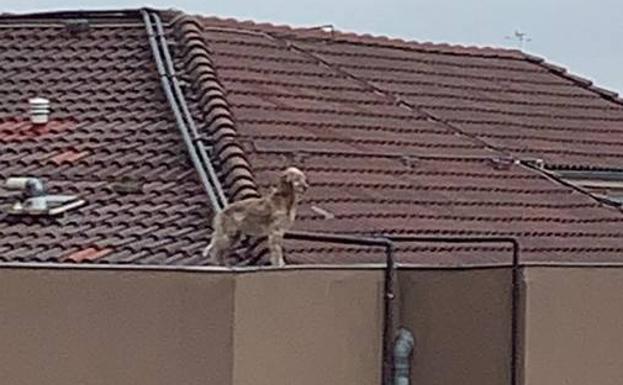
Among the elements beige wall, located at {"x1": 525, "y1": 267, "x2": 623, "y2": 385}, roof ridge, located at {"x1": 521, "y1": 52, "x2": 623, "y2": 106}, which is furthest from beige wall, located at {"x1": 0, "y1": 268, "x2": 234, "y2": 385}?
roof ridge, located at {"x1": 521, "y1": 52, "x2": 623, "y2": 106}

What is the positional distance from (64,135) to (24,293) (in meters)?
5.98

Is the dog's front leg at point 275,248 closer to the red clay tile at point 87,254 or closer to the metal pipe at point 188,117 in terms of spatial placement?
the metal pipe at point 188,117

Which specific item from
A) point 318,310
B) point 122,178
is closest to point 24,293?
point 318,310

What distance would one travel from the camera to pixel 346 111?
2005 centimetres

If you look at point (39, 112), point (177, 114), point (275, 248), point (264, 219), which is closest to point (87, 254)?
point (264, 219)

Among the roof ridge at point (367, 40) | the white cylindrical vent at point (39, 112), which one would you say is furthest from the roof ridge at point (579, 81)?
the white cylindrical vent at point (39, 112)

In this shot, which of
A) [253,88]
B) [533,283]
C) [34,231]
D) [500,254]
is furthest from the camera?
[253,88]

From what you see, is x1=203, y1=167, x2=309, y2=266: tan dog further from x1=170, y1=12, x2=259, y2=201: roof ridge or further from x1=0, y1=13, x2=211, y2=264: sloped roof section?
x1=170, y1=12, x2=259, y2=201: roof ridge

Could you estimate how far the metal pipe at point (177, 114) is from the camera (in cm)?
1583

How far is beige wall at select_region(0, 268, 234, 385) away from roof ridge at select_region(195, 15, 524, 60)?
936cm

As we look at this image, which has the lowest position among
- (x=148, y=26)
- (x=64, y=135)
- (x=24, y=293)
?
(x=24, y=293)

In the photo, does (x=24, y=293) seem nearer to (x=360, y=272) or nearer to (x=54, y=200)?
(x=360, y=272)

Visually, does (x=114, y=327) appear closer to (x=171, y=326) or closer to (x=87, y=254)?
(x=171, y=326)

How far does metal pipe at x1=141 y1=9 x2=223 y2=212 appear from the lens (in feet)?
Result: 51.9
